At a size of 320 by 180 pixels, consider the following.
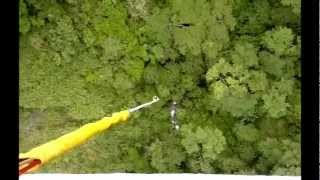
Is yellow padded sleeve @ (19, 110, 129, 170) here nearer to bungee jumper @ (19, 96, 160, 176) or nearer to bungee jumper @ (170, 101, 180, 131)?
bungee jumper @ (19, 96, 160, 176)

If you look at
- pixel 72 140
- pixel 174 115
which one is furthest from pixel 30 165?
pixel 174 115

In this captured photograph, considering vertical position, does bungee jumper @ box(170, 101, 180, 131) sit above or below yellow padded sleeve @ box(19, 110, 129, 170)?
above

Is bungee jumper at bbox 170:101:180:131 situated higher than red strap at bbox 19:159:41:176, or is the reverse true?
bungee jumper at bbox 170:101:180:131

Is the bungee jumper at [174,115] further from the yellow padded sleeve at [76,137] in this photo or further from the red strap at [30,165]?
the red strap at [30,165]

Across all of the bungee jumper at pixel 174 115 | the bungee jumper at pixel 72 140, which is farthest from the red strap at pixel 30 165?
the bungee jumper at pixel 174 115

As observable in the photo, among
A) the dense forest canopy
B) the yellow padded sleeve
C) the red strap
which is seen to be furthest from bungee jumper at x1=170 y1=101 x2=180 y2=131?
the red strap

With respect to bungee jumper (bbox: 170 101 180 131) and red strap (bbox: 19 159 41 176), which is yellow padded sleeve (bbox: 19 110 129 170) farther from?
bungee jumper (bbox: 170 101 180 131)

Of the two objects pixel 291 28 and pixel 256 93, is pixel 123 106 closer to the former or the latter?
pixel 256 93

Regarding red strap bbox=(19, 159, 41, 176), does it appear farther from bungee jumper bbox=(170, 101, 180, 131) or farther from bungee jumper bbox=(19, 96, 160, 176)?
bungee jumper bbox=(170, 101, 180, 131)
